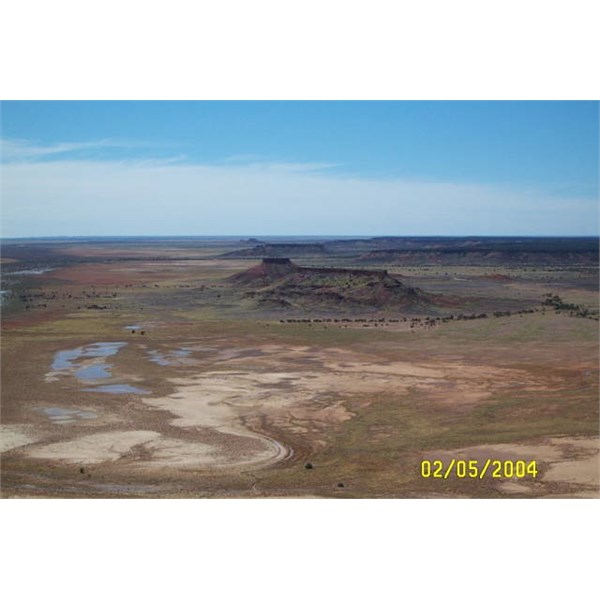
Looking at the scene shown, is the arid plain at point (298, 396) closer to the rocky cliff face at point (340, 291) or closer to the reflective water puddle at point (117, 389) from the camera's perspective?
the reflective water puddle at point (117, 389)

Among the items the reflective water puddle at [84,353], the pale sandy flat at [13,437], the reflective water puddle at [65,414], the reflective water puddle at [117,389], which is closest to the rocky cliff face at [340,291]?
the reflective water puddle at [84,353]

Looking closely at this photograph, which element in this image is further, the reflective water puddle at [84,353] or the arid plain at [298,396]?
the reflective water puddle at [84,353]

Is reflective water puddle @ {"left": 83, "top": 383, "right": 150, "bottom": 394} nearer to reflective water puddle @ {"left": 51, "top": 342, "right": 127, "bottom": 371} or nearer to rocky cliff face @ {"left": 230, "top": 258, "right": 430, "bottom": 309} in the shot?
reflective water puddle @ {"left": 51, "top": 342, "right": 127, "bottom": 371}

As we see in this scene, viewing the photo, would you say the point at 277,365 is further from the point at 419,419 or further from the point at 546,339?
the point at 546,339

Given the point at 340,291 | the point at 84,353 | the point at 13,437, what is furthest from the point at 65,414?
the point at 340,291

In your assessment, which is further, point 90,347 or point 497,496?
point 90,347

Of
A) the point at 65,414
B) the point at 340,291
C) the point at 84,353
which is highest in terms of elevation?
the point at 340,291

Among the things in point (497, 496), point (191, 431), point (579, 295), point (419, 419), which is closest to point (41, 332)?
point (191, 431)

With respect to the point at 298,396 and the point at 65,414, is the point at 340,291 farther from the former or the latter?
the point at 65,414
